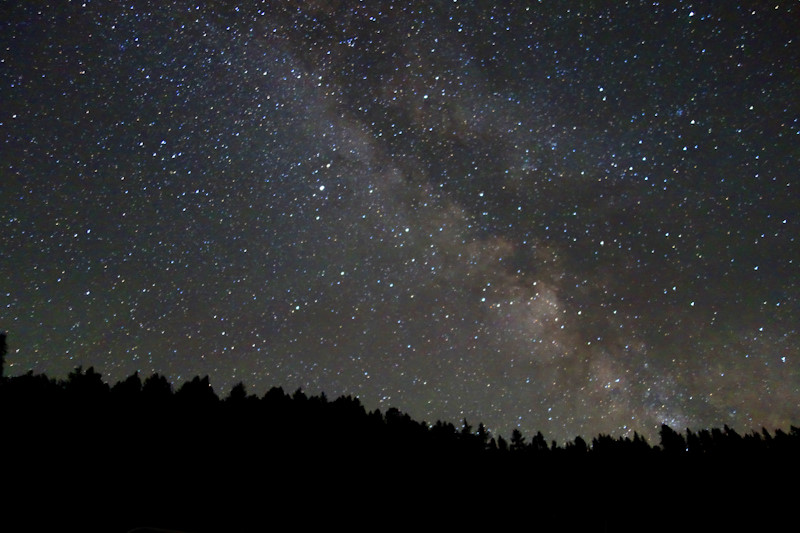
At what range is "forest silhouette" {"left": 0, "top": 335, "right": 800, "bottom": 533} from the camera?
2273 cm

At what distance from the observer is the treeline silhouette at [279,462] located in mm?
22656

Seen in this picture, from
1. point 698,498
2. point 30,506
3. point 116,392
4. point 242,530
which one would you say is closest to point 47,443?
point 30,506

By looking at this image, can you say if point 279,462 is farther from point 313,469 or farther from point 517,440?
point 517,440

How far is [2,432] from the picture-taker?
73.9 feet

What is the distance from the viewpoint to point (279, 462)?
28.7 m

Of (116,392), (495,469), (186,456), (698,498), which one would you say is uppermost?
(116,392)

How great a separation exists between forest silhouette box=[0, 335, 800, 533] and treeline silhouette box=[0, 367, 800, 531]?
0.08 metres

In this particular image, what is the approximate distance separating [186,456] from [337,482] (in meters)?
8.42

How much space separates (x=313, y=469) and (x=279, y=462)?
6.63 feet

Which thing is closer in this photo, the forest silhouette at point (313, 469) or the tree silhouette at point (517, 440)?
the forest silhouette at point (313, 469)

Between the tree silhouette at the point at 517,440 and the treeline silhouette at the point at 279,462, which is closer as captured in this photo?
the treeline silhouette at the point at 279,462

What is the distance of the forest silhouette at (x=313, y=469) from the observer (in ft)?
74.6

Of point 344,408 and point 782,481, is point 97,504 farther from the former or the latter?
point 782,481

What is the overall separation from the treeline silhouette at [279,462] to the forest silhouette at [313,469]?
0.27 feet
